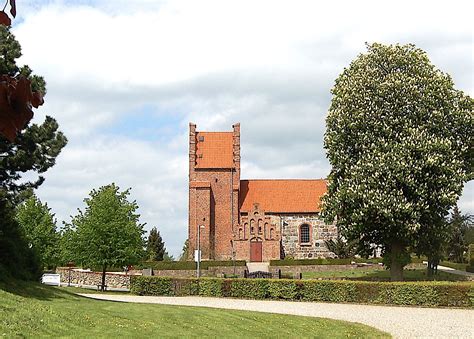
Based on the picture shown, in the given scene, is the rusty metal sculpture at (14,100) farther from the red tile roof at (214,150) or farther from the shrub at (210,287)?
the red tile roof at (214,150)

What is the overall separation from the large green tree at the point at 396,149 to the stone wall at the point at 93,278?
63.1 ft

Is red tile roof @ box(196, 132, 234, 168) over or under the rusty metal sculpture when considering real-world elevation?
over

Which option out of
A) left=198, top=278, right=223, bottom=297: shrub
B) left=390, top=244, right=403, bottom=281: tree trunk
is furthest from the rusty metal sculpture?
left=390, top=244, right=403, bottom=281: tree trunk

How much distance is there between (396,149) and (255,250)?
31.9 m

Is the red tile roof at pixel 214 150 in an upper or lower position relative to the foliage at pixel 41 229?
upper

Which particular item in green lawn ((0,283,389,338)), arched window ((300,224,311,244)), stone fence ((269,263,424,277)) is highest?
arched window ((300,224,311,244))

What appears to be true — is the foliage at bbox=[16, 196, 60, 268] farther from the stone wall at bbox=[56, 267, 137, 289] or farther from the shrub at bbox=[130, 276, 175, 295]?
the shrub at bbox=[130, 276, 175, 295]

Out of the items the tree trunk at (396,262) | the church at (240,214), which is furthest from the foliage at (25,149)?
the church at (240,214)

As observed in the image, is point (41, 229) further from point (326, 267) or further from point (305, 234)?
point (305, 234)

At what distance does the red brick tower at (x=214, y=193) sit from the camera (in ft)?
210

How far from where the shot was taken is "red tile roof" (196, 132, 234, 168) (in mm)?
66938

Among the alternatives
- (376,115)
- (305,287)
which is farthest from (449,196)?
(305,287)

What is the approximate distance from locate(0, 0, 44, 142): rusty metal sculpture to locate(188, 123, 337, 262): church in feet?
194

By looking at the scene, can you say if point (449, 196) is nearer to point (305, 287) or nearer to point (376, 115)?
point (376, 115)
